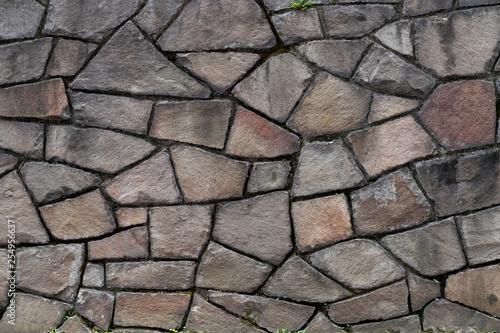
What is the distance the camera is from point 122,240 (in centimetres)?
245

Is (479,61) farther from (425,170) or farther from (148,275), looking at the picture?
(148,275)

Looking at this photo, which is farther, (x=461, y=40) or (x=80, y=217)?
(x=80, y=217)

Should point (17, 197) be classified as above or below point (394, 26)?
below

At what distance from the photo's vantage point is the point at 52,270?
2.46m

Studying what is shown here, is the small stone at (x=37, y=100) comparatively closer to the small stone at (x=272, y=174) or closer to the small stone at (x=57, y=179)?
the small stone at (x=57, y=179)

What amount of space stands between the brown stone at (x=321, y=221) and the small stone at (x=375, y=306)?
34 centimetres

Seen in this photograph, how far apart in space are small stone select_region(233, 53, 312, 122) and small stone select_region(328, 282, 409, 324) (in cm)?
106

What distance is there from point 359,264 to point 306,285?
308 millimetres

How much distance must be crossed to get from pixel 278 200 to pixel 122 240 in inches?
34.7

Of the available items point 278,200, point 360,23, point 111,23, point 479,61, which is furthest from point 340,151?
point 111,23

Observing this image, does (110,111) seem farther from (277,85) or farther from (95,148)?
(277,85)

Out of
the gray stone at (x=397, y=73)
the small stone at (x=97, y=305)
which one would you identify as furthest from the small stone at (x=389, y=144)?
the small stone at (x=97, y=305)

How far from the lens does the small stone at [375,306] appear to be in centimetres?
241

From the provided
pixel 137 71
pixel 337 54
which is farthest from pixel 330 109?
pixel 137 71
